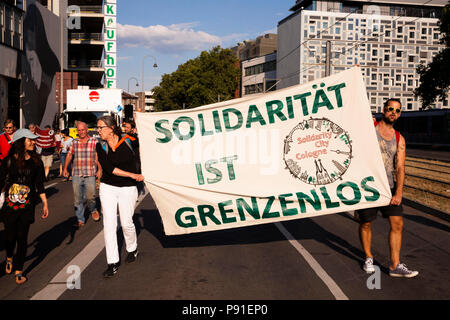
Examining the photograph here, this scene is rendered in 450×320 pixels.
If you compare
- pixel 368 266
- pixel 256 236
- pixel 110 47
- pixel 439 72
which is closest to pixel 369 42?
pixel 439 72

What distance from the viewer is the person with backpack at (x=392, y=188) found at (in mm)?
5828

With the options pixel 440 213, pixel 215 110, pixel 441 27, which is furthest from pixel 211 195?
pixel 441 27

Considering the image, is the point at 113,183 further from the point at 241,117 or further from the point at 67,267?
the point at 241,117

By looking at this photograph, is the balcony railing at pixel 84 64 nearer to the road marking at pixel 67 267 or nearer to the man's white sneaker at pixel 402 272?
the road marking at pixel 67 267

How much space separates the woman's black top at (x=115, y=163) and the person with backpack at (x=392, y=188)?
3089 mm

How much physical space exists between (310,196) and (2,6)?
29.1m

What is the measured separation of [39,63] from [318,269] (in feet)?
128

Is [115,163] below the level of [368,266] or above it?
above

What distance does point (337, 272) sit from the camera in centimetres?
590

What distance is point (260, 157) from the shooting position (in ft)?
21.0

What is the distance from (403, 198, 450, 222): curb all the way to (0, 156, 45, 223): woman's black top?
25.4 ft

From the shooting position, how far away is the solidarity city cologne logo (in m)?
6.29

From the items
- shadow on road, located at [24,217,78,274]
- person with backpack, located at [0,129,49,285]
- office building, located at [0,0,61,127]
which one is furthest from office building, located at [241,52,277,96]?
person with backpack, located at [0,129,49,285]

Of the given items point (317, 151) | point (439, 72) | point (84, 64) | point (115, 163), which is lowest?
point (115, 163)
